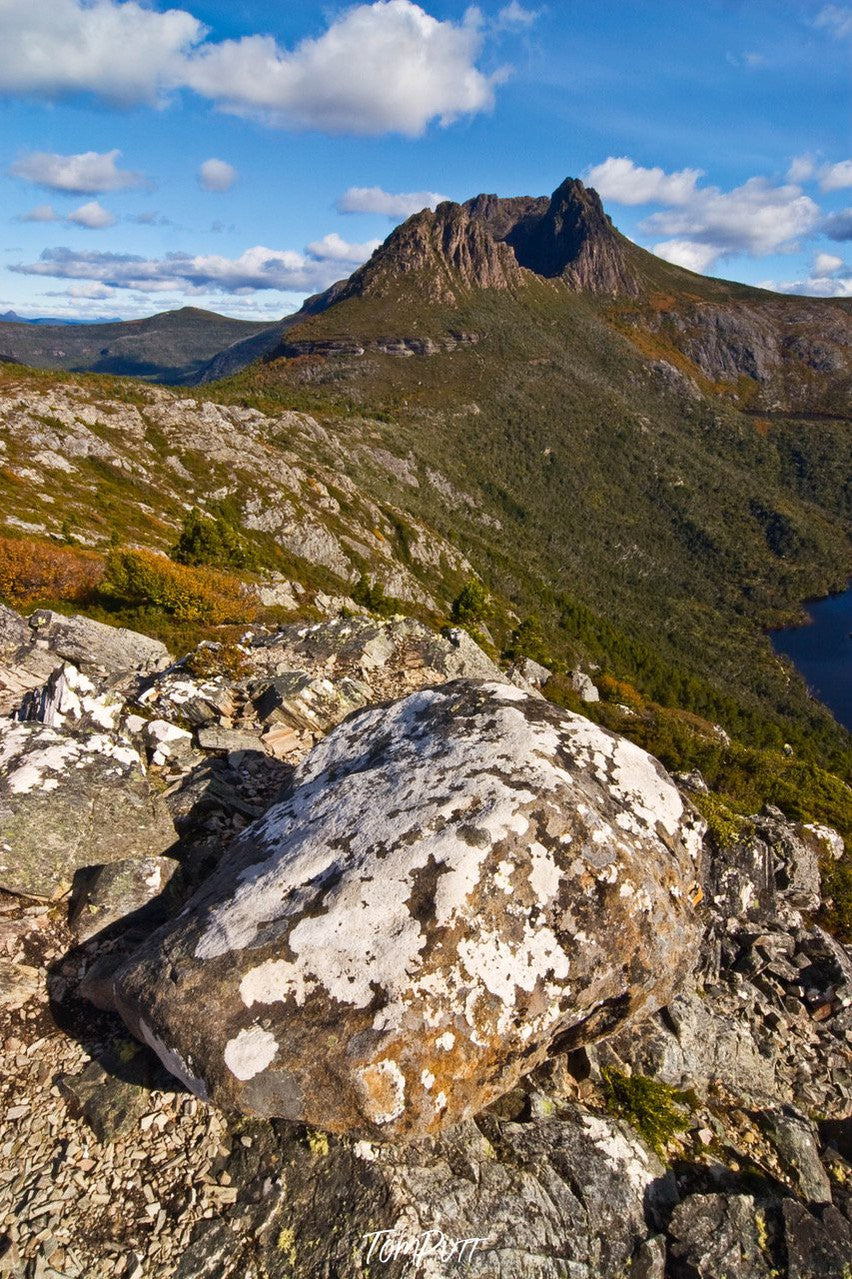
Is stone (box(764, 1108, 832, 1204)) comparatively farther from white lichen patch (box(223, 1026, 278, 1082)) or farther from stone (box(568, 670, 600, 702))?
stone (box(568, 670, 600, 702))

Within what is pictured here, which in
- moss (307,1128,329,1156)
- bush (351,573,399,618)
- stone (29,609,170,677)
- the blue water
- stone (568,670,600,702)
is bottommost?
the blue water

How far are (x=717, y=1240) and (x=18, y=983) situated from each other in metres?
8.36

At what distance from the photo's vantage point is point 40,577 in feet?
70.0

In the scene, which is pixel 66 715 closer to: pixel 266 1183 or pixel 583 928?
pixel 266 1183

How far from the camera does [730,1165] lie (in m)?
7.35

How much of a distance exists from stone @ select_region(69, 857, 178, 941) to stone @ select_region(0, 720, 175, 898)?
0.33 metres

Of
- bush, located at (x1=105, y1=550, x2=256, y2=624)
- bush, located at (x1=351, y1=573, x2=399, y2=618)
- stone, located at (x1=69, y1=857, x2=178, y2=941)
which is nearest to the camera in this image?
stone, located at (x1=69, y1=857, x2=178, y2=941)

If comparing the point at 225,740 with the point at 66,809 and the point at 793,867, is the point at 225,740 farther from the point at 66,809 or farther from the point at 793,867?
the point at 793,867

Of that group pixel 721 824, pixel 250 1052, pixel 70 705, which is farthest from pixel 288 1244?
pixel 70 705

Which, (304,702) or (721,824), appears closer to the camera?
(721,824)

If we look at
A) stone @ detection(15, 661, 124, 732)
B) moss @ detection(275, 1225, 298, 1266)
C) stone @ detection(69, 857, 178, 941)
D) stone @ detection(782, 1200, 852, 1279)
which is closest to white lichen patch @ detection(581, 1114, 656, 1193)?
stone @ detection(782, 1200, 852, 1279)

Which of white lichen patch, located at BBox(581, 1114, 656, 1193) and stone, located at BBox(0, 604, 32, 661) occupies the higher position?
stone, located at BBox(0, 604, 32, 661)

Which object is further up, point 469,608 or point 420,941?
point 420,941

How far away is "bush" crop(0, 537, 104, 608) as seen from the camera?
2055 centimetres
